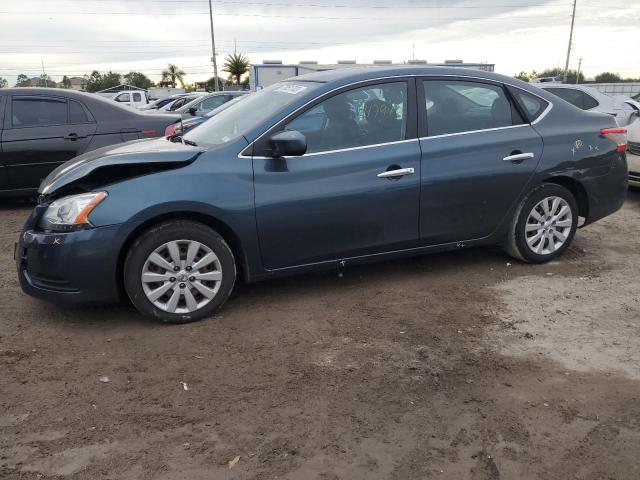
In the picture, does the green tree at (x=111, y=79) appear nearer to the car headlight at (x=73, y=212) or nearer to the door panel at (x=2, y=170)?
the door panel at (x=2, y=170)

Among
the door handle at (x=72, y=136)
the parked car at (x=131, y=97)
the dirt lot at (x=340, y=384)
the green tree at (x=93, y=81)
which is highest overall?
the green tree at (x=93, y=81)

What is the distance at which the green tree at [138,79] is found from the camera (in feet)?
289

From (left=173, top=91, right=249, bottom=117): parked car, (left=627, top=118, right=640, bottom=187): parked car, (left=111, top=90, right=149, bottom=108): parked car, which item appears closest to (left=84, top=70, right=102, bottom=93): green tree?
(left=111, top=90, right=149, bottom=108): parked car

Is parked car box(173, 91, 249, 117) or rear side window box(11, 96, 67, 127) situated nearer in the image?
rear side window box(11, 96, 67, 127)

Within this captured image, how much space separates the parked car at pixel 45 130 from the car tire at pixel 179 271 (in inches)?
171

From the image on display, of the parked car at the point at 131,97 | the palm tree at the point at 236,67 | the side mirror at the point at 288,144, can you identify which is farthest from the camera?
the palm tree at the point at 236,67

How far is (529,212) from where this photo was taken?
4.97m

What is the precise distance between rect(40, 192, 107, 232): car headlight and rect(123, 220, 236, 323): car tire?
35cm

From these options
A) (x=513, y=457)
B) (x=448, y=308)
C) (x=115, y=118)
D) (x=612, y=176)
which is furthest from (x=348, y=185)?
(x=115, y=118)

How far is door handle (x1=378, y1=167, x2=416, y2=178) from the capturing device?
433 cm

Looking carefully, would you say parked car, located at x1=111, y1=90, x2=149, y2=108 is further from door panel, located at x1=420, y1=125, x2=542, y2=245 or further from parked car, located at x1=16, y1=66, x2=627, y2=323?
door panel, located at x1=420, y1=125, x2=542, y2=245

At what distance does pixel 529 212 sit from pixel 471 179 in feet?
2.38

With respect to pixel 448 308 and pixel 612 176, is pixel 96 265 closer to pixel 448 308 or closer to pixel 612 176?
pixel 448 308

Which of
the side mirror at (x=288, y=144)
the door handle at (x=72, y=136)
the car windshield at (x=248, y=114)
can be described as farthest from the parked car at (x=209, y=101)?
the side mirror at (x=288, y=144)
